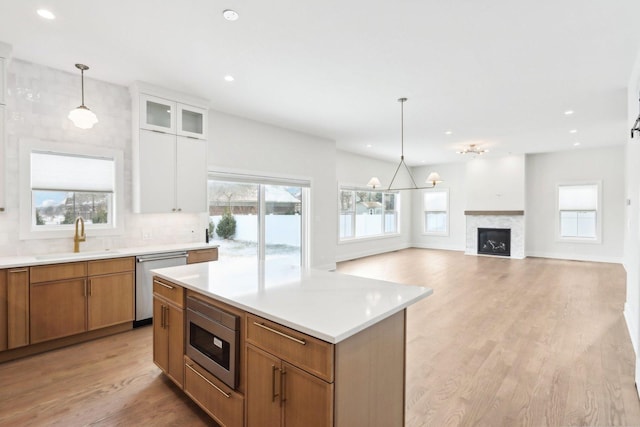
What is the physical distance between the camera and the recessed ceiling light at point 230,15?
2.55m

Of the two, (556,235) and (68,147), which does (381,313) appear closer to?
Result: (68,147)

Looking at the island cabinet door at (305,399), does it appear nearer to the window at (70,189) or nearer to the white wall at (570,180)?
the window at (70,189)

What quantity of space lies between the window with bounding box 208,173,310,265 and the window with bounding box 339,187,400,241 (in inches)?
86.6

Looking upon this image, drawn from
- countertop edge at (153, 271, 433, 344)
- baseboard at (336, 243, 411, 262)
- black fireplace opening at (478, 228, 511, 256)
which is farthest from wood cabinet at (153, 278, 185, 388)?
black fireplace opening at (478, 228, 511, 256)

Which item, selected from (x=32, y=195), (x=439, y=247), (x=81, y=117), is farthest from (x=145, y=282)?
(x=439, y=247)

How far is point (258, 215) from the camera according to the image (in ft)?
18.9

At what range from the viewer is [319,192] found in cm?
686

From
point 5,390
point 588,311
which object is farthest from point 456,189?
point 5,390

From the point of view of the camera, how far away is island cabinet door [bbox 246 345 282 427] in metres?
1.57

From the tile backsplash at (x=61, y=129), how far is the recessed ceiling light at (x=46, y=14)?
3.29 ft

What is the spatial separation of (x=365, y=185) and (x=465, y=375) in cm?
688

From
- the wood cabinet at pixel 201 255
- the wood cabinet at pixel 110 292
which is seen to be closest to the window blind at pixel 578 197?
the wood cabinet at pixel 201 255

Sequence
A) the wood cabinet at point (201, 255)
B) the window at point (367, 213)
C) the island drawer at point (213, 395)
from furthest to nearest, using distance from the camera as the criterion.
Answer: the window at point (367, 213) → the wood cabinet at point (201, 255) → the island drawer at point (213, 395)

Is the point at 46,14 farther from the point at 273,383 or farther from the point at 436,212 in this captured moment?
the point at 436,212
